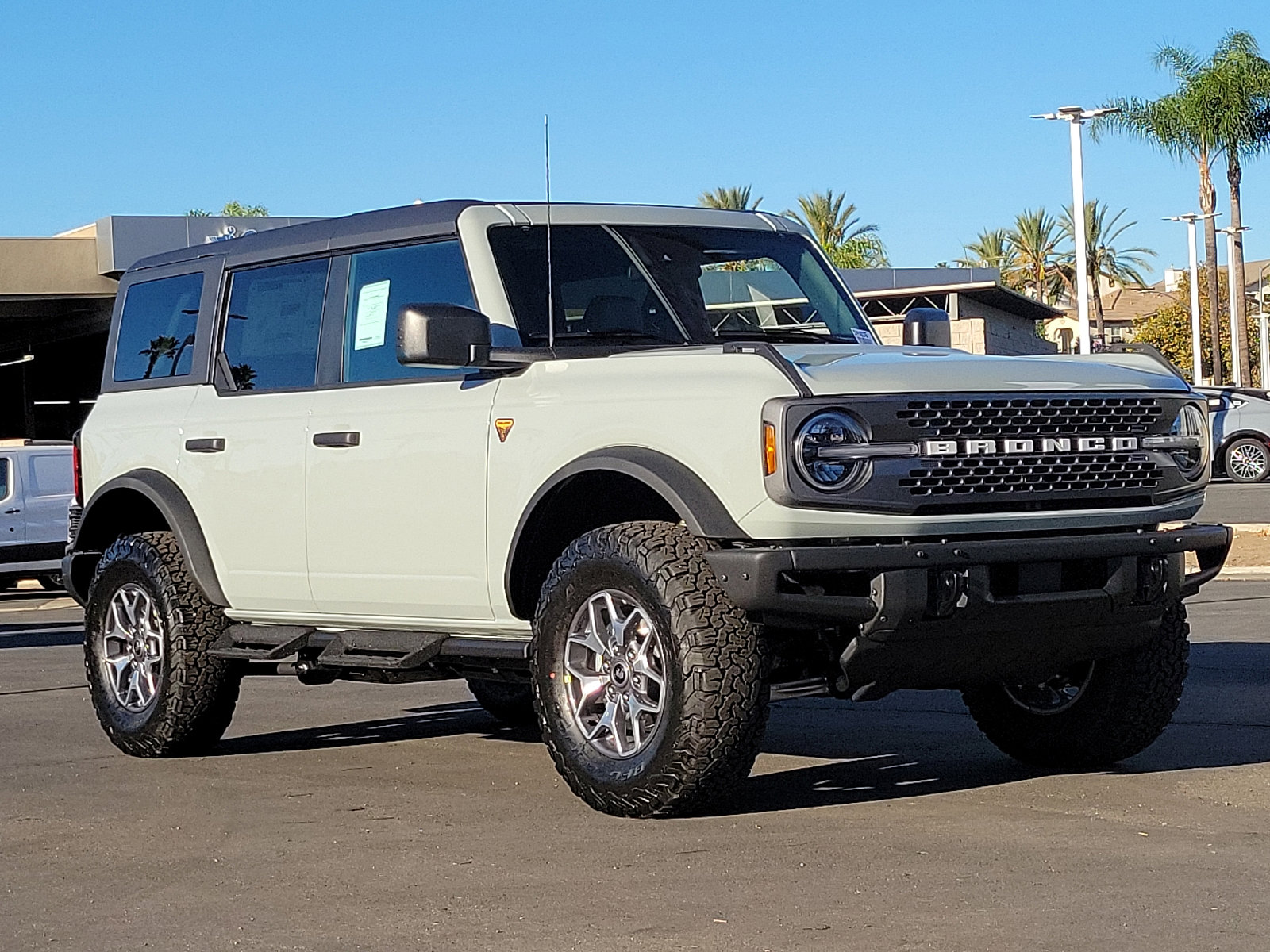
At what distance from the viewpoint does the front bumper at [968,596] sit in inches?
245

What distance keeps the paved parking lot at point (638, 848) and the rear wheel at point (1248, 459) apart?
→ 25.4 metres

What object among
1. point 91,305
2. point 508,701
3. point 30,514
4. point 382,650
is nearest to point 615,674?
point 382,650

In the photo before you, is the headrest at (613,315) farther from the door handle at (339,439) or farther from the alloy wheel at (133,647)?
the alloy wheel at (133,647)

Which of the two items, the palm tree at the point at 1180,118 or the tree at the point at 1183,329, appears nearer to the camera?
the palm tree at the point at 1180,118

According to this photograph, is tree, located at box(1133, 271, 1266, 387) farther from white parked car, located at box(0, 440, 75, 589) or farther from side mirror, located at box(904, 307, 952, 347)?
side mirror, located at box(904, 307, 952, 347)

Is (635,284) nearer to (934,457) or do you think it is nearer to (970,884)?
(934,457)

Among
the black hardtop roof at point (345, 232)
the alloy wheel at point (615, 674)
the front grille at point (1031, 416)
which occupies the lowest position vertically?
the alloy wheel at point (615, 674)

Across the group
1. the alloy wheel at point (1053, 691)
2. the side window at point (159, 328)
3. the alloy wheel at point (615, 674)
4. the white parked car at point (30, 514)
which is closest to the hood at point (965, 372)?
the alloy wheel at point (615, 674)

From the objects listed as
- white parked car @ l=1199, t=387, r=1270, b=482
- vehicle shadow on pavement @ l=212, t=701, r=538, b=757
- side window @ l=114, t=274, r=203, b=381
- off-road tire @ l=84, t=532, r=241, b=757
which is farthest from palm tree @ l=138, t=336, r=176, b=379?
white parked car @ l=1199, t=387, r=1270, b=482

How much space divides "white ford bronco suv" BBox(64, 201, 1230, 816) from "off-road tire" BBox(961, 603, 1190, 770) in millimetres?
14

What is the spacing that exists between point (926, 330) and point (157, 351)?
3.45 metres

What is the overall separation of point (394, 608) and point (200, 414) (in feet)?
5.06

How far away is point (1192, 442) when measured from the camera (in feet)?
23.0

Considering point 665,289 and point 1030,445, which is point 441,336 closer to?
point 665,289
